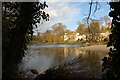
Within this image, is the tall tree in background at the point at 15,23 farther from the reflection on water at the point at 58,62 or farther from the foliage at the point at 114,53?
the foliage at the point at 114,53

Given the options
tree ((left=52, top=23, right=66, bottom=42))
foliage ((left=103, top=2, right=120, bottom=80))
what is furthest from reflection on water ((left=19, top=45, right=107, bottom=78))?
tree ((left=52, top=23, right=66, bottom=42))

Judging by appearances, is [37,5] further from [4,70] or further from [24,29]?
[4,70]

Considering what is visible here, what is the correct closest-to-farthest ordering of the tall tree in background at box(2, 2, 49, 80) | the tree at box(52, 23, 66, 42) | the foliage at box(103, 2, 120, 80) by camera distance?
the foliage at box(103, 2, 120, 80), the tall tree in background at box(2, 2, 49, 80), the tree at box(52, 23, 66, 42)

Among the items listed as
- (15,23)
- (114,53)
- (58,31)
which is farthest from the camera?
(58,31)

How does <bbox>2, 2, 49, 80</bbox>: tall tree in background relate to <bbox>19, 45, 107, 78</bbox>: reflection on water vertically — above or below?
above

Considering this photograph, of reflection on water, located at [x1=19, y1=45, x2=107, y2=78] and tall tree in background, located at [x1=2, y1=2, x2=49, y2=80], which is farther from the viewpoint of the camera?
reflection on water, located at [x1=19, y1=45, x2=107, y2=78]

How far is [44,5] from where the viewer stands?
15.2 ft

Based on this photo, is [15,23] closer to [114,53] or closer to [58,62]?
[114,53]

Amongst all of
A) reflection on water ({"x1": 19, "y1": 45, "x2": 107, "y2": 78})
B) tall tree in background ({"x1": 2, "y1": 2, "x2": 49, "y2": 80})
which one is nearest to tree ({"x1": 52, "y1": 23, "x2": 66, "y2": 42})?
reflection on water ({"x1": 19, "y1": 45, "x2": 107, "y2": 78})

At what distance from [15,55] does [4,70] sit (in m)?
0.64

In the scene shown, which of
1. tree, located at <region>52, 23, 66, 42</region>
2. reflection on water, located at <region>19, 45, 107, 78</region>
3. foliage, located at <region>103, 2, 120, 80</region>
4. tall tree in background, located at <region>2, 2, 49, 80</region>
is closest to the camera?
foliage, located at <region>103, 2, 120, 80</region>

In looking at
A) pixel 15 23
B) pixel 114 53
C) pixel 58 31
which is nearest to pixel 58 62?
pixel 15 23

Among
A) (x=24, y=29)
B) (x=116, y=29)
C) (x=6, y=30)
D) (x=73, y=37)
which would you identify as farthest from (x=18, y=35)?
(x=73, y=37)

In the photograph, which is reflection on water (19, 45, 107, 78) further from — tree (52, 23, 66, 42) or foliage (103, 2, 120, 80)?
tree (52, 23, 66, 42)
